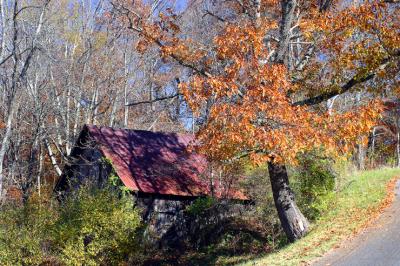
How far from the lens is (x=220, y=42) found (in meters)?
14.0

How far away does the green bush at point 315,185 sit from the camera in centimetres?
1714

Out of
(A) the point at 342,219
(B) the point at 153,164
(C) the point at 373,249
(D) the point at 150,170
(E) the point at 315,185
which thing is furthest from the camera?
(B) the point at 153,164

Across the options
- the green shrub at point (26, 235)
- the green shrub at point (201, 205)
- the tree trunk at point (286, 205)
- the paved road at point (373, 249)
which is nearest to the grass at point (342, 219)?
the paved road at point (373, 249)

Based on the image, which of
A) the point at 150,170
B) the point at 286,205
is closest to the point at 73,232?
the point at 150,170

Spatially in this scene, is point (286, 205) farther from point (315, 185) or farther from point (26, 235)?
point (26, 235)

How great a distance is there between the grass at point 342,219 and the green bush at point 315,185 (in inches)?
15.3

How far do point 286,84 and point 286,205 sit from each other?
156 inches

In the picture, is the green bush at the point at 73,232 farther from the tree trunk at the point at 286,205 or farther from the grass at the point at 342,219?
the tree trunk at the point at 286,205

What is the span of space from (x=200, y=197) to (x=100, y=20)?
51.7 feet

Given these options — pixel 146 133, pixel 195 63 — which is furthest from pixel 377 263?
pixel 146 133

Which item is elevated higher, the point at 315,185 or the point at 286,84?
the point at 286,84

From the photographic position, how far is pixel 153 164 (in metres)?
23.2

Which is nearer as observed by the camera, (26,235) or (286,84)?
(286,84)

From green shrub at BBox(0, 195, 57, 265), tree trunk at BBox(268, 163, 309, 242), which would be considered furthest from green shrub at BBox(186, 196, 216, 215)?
tree trunk at BBox(268, 163, 309, 242)
